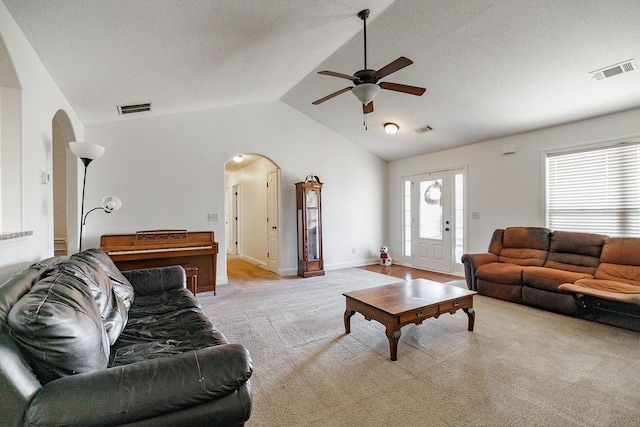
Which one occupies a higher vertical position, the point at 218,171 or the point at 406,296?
the point at 218,171

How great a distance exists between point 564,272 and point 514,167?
74.6 inches

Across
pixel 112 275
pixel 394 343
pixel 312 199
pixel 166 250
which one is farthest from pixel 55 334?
pixel 312 199

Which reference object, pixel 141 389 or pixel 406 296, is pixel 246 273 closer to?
pixel 406 296

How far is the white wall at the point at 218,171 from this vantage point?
435 centimetres

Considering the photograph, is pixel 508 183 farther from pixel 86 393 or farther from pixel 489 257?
pixel 86 393

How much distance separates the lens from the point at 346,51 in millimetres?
3770

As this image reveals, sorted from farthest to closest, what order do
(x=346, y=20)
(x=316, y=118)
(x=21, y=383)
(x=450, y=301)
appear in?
1. (x=316, y=118)
2. (x=346, y=20)
3. (x=450, y=301)
4. (x=21, y=383)

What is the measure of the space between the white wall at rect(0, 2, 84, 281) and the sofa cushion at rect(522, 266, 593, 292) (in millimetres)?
4810

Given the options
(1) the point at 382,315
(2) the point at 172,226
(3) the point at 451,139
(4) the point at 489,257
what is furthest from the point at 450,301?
(2) the point at 172,226

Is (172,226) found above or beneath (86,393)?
above

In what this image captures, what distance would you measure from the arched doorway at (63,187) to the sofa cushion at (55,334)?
271 cm

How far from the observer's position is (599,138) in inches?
157

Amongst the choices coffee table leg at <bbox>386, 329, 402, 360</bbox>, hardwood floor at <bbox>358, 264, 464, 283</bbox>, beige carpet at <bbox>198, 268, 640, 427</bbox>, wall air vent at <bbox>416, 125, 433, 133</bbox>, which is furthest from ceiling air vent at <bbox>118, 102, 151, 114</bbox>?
hardwood floor at <bbox>358, 264, 464, 283</bbox>

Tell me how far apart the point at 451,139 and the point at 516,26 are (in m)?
2.59
